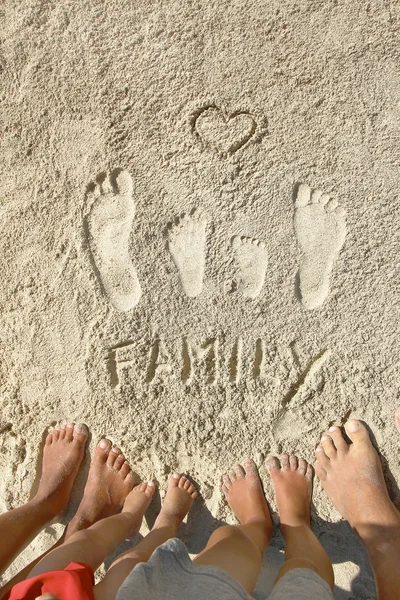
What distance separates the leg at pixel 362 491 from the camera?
1.38 metres

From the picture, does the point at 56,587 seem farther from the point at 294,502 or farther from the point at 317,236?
the point at 317,236

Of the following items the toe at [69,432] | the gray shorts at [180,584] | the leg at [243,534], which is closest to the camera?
the gray shorts at [180,584]

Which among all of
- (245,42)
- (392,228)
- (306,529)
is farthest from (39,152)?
(306,529)

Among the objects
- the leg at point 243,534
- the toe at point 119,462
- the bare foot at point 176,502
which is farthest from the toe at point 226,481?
the toe at point 119,462

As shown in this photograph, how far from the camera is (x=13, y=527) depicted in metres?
1.45

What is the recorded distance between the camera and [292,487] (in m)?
1.47

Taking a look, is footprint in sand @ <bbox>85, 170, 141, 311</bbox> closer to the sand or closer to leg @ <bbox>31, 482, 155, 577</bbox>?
the sand

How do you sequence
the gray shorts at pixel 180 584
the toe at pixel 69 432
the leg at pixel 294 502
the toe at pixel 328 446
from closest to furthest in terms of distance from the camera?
the gray shorts at pixel 180 584
the leg at pixel 294 502
the toe at pixel 328 446
the toe at pixel 69 432

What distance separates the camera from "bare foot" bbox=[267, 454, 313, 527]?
147 cm

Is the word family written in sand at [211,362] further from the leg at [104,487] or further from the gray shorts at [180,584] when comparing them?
the gray shorts at [180,584]

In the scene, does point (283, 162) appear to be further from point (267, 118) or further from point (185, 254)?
point (185, 254)

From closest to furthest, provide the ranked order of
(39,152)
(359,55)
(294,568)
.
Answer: (294,568)
(359,55)
(39,152)

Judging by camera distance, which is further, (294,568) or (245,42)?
(245,42)

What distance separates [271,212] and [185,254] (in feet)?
0.95
